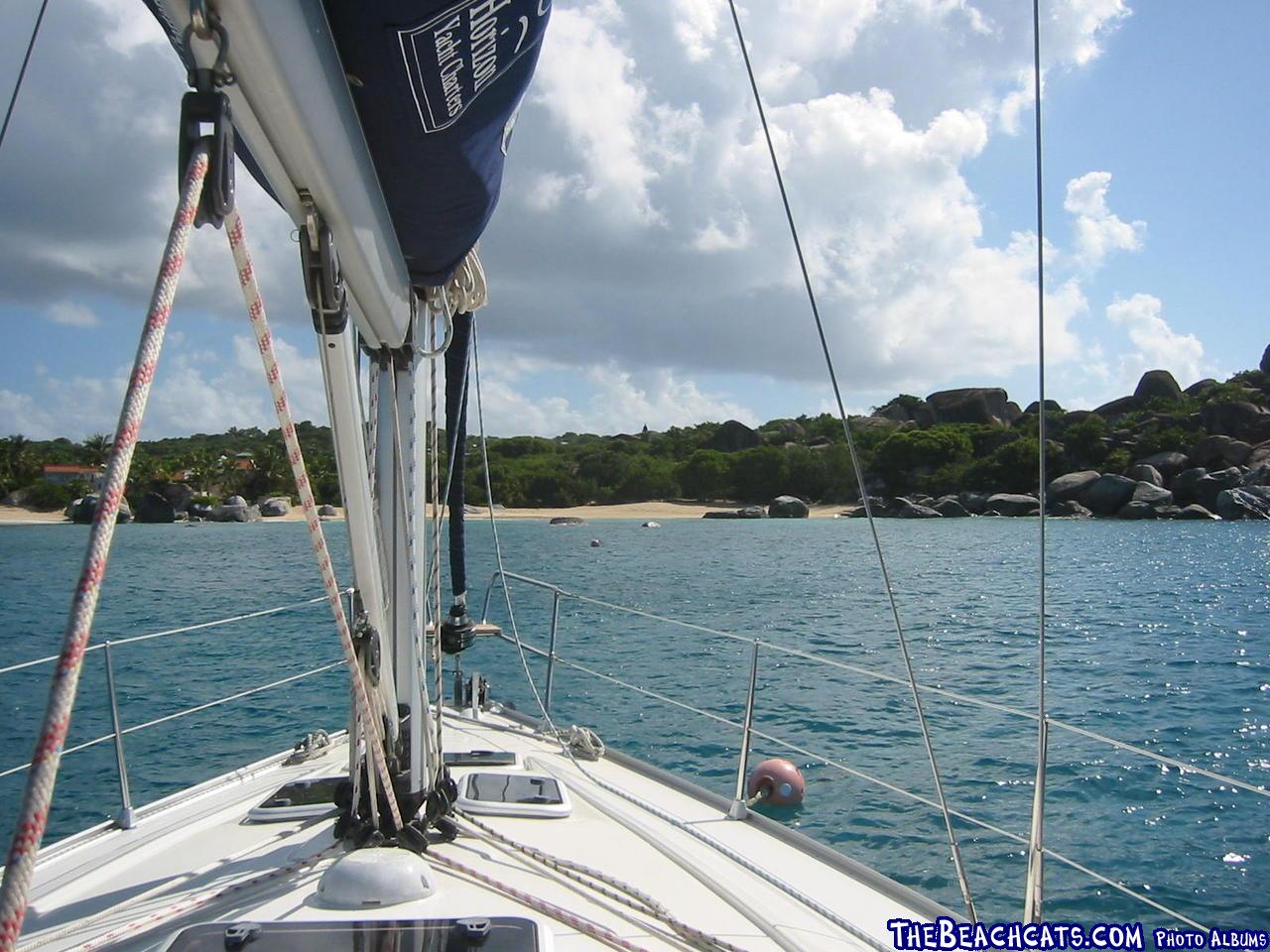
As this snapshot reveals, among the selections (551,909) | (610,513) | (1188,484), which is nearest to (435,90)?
(551,909)

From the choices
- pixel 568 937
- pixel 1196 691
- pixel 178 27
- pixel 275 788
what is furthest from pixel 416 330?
pixel 1196 691

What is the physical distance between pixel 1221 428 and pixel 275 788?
207 feet

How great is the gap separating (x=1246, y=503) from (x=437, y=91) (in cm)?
5617

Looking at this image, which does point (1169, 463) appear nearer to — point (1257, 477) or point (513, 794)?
point (1257, 477)

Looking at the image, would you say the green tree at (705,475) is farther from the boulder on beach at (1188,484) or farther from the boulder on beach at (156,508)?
the boulder on beach at (156,508)

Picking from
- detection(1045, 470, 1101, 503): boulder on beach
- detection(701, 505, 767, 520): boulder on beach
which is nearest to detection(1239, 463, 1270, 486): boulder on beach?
detection(1045, 470, 1101, 503): boulder on beach

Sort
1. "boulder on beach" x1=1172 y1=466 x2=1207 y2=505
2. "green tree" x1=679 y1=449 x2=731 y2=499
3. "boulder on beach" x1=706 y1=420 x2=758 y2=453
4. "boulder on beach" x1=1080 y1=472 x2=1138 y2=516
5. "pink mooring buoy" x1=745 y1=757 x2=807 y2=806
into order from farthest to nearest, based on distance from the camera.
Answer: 1. "boulder on beach" x1=706 y1=420 x2=758 y2=453
2. "green tree" x1=679 y1=449 x2=731 y2=499
3. "boulder on beach" x1=1080 y1=472 x2=1138 y2=516
4. "boulder on beach" x1=1172 y1=466 x2=1207 y2=505
5. "pink mooring buoy" x1=745 y1=757 x2=807 y2=806

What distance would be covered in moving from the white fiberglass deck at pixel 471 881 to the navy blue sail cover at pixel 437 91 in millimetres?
1531

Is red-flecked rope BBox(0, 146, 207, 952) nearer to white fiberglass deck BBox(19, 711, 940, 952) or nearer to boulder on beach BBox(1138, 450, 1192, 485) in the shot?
white fiberglass deck BBox(19, 711, 940, 952)

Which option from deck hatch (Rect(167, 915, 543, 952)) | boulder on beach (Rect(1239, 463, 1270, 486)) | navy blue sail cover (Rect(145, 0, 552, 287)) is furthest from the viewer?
boulder on beach (Rect(1239, 463, 1270, 486))

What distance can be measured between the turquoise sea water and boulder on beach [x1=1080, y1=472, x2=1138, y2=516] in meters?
28.6

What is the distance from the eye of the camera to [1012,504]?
5744 centimetres

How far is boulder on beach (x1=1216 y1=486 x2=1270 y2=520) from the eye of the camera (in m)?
46.8

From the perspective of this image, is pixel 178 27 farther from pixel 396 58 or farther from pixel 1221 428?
pixel 1221 428
